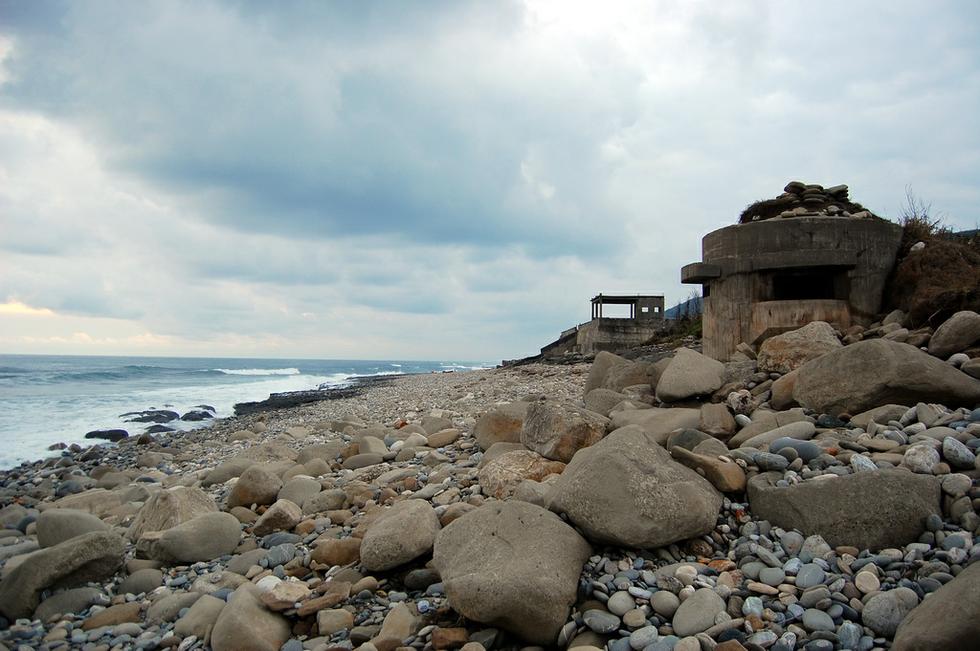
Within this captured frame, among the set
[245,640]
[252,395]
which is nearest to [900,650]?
[245,640]

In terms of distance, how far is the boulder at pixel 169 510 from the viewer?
526cm

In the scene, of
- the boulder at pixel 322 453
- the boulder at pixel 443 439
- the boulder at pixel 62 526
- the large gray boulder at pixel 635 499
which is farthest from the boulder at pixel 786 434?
the boulder at pixel 62 526

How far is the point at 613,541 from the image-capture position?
135 inches

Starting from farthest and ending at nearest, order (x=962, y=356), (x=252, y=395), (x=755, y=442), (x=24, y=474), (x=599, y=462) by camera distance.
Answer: (x=252, y=395) < (x=24, y=474) < (x=962, y=356) < (x=755, y=442) < (x=599, y=462)

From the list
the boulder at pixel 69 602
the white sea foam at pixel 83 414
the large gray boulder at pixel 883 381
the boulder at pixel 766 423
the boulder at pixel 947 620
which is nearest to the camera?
the boulder at pixel 947 620

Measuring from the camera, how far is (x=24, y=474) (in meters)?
11.2

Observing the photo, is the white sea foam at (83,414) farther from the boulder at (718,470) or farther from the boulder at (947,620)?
the boulder at (947,620)

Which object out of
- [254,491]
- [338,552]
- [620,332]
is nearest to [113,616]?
[338,552]

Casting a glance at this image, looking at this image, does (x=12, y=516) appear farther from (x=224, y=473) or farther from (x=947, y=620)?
(x=947, y=620)

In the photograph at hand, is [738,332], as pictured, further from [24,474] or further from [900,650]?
[24,474]

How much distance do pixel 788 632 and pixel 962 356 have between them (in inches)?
150

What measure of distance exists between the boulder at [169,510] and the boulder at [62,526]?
29 cm

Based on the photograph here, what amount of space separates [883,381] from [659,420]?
1785 mm

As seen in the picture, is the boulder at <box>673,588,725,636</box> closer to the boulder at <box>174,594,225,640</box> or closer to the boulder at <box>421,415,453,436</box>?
the boulder at <box>174,594,225,640</box>
